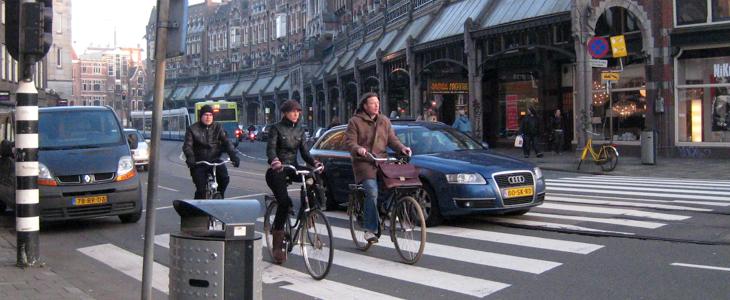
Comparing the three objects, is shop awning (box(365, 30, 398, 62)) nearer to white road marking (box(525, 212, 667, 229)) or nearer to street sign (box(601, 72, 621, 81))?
street sign (box(601, 72, 621, 81))

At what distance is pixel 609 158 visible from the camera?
67.1 feet

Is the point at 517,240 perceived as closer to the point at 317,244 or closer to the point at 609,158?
the point at 317,244

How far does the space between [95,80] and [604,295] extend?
135249 mm

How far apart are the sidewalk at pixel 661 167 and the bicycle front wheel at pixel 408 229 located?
43.1ft

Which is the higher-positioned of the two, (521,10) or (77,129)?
(521,10)

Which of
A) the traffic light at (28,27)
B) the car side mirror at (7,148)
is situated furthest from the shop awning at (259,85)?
the traffic light at (28,27)

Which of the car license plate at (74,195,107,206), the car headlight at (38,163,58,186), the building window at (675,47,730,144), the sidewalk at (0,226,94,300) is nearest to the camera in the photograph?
the sidewalk at (0,226,94,300)

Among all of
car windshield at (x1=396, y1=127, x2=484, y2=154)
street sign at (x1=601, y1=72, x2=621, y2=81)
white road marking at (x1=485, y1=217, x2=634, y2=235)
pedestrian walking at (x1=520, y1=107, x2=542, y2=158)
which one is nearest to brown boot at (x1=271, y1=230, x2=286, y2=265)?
car windshield at (x1=396, y1=127, x2=484, y2=154)

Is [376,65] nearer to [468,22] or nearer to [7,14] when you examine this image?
[468,22]

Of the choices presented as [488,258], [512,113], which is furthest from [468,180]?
[512,113]

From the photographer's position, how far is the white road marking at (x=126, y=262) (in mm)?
7338

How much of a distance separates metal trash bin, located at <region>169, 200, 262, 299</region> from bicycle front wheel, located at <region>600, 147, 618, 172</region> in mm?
17568

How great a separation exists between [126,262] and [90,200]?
2301mm

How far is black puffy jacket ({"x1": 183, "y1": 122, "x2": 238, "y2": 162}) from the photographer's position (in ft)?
31.2
